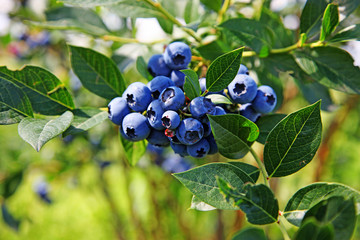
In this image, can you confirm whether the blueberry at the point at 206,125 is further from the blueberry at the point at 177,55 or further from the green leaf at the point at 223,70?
the blueberry at the point at 177,55

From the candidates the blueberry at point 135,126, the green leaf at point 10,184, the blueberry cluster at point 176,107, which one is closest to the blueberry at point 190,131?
the blueberry cluster at point 176,107

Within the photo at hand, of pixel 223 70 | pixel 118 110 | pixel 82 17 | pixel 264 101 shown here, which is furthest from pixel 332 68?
pixel 82 17

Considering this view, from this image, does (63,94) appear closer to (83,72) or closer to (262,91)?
(83,72)

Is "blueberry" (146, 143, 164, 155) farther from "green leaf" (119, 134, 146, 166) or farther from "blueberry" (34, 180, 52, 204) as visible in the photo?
"blueberry" (34, 180, 52, 204)

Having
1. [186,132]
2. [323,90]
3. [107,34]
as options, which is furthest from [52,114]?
[323,90]

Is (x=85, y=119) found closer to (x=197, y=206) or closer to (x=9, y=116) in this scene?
(x=9, y=116)
